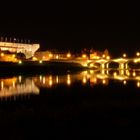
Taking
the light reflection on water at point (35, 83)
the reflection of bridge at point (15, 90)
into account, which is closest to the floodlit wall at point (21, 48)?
the light reflection on water at point (35, 83)

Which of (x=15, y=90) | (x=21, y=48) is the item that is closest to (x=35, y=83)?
(x=15, y=90)

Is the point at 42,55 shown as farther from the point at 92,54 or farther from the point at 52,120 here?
the point at 52,120

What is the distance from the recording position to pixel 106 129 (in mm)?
8125

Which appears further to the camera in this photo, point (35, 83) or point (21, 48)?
point (21, 48)

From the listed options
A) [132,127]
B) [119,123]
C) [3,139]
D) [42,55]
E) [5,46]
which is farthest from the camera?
[42,55]

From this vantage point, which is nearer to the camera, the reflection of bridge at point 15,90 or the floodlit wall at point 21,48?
the reflection of bridge at point 15,90

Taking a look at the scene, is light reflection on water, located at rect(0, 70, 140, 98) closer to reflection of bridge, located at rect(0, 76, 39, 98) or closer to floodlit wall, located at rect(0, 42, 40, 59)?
reflection of bridge, located at rect(0, 76, 39, 98)

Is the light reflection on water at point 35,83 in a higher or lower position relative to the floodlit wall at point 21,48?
lower

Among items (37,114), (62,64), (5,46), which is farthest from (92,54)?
(37,114)

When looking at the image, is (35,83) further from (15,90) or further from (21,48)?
(21,48)

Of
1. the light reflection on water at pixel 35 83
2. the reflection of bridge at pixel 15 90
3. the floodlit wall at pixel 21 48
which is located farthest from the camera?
the floodlit wall at pixel 21 48

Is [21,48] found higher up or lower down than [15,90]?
higher up

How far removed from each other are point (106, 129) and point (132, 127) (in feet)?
1.94

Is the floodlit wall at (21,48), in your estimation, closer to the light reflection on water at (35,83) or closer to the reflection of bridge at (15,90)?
the light reflection on water at (35,83)
